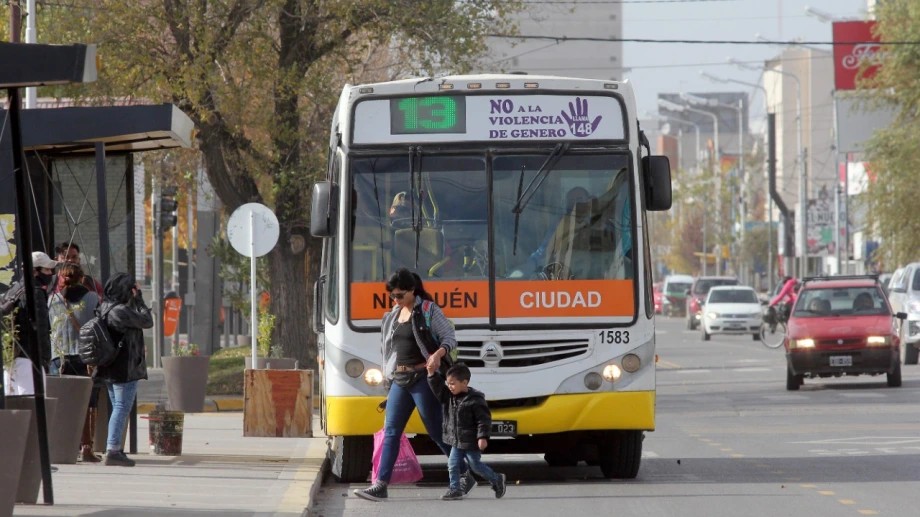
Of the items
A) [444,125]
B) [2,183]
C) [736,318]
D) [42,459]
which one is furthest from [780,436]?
[736,318]

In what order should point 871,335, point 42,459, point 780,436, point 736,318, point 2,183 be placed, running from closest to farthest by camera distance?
point 42,459 < point 2,183 < point 780,436 < point 871,335 < point 736,318

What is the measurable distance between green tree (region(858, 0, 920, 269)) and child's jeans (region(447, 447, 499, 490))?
34711mm

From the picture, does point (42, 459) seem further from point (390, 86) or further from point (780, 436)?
point (780, 436)

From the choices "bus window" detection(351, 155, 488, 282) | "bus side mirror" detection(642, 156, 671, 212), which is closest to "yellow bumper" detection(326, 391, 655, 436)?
"bus window" detection(351, 155, 488, 282)

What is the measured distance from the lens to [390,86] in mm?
14773

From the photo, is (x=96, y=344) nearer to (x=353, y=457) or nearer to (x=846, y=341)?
(x=353, y=457)

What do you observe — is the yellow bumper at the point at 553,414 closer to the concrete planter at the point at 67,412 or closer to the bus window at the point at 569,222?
the bus window at the point at 569,222

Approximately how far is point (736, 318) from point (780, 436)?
35523 mm

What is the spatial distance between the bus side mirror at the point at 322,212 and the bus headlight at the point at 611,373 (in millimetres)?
2413

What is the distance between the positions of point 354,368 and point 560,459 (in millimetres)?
3318

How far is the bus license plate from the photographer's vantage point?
1394 centimetres

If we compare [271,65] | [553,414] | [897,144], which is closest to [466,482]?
[553,414]

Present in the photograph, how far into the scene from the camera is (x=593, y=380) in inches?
560

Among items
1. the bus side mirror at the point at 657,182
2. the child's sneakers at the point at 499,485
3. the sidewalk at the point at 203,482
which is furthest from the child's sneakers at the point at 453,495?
the bus side mirror at the point at 657,182
